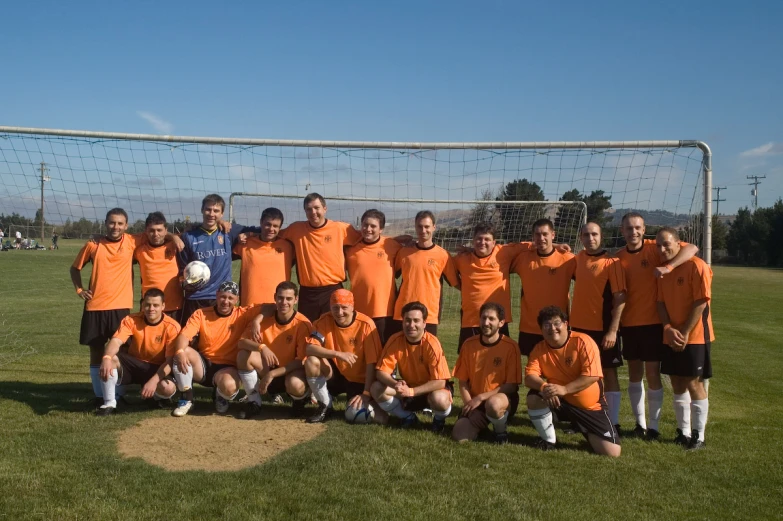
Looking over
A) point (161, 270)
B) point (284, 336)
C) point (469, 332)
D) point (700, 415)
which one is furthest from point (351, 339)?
point (700, 415)

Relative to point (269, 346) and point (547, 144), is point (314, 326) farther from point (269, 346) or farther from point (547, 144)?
point (547, 144)

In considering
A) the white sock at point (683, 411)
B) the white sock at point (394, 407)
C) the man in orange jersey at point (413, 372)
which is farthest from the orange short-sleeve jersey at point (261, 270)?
the white sock at point (683, 411)

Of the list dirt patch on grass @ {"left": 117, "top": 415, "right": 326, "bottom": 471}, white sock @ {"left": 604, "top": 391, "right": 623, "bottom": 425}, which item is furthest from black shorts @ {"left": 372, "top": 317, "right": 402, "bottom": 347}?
white sock @ {"left": 604, "top": 391, "right": 623, "bottom": 425}

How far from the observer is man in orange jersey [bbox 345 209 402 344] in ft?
22.0

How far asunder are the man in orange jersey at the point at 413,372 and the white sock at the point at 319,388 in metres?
0.53

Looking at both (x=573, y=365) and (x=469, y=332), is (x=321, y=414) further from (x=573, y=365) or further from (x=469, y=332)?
(x=573, y=365)

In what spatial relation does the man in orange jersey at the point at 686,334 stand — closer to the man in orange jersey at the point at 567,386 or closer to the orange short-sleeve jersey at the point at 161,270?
the man in orange jersey at the point at 567,386

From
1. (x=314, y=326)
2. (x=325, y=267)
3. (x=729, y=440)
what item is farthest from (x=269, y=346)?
(x=729, y=440)

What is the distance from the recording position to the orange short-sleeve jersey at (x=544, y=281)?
6387 millimetres

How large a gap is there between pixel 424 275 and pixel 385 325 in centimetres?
70

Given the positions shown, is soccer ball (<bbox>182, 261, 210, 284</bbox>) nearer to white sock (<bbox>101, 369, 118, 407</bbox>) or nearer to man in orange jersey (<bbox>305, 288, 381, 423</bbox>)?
white sock (<bbox>101, 369, 118, 407</bbox>)

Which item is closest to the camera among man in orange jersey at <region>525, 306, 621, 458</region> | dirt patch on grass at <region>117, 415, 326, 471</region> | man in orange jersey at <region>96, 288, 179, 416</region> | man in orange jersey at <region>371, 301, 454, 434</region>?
dirt patch on grass at <region>117, 415, 326, 471</region>

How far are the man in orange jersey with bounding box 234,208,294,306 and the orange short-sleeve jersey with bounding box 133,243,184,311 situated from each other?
762 mm

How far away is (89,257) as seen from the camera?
272 inches
